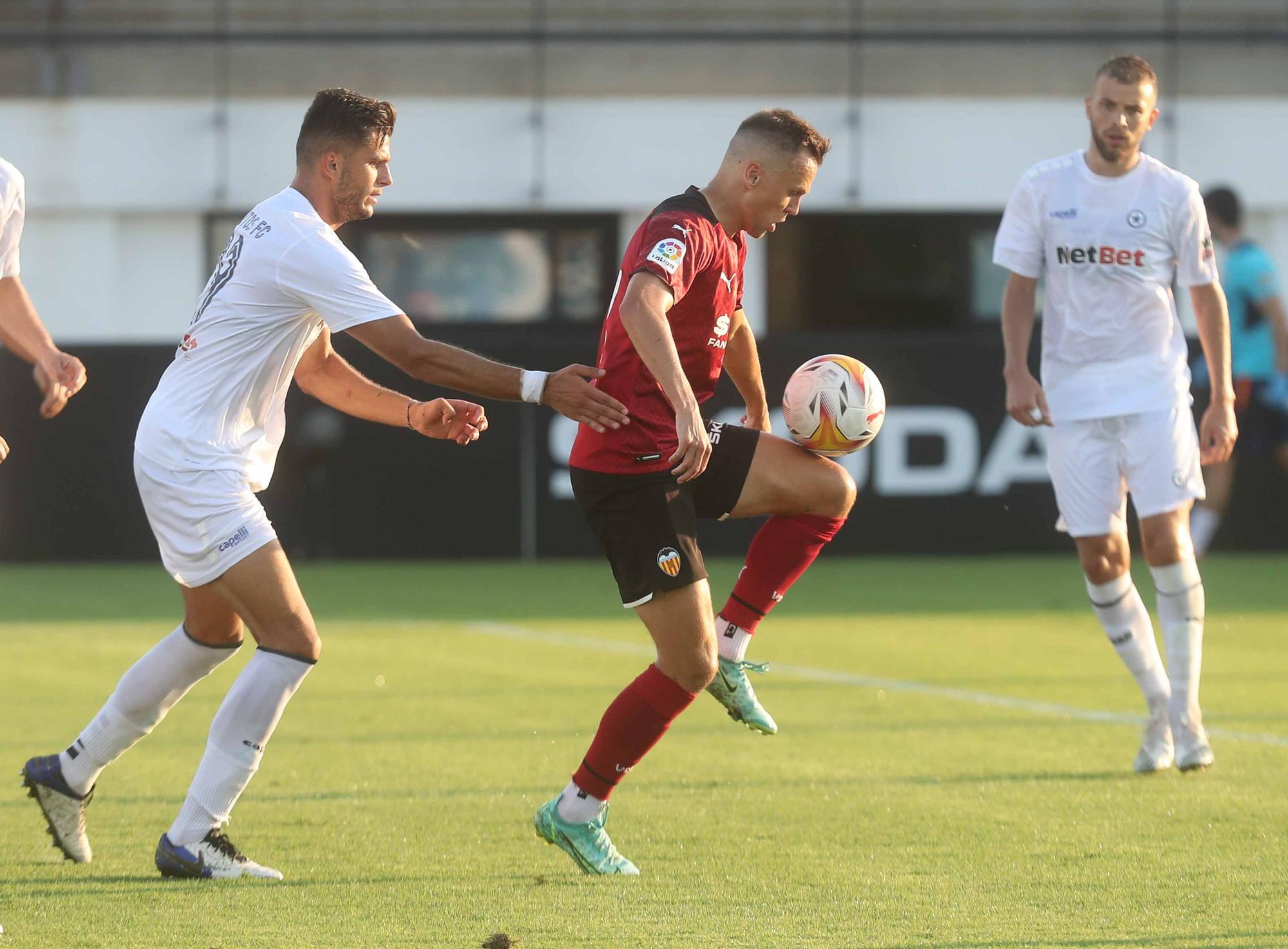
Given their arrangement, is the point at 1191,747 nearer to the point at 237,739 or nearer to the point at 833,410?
the point at 833,410

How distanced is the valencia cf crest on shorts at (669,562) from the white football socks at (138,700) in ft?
3.89

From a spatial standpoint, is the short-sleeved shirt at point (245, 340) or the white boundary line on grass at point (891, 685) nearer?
the short-sleeved shirt at point (245, 340)

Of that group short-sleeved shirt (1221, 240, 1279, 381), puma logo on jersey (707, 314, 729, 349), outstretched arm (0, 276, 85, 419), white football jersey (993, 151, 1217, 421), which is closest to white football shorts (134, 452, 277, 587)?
outstretched arm (0, 276, 85, 419)

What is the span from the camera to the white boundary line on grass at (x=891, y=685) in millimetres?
7496

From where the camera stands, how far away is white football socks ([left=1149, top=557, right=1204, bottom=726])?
644 centimetres

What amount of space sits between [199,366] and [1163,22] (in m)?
17.3

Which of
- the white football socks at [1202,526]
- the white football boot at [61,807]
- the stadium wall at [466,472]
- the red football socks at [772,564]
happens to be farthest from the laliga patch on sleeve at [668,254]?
the stadium wall at [466,472]

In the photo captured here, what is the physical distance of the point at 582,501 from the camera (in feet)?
17.2

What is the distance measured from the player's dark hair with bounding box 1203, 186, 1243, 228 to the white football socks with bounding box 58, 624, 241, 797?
9.45 meters

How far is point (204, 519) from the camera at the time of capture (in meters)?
4.83

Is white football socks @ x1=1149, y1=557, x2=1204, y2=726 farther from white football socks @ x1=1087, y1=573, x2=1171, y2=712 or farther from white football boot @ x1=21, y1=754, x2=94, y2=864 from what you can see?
white football boot @ x1=21, y1=754, x2=94, y2=864

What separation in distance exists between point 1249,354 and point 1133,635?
766 centimetres

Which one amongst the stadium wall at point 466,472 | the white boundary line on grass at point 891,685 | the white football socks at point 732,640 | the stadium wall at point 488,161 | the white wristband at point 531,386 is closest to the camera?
the white wristband at point 531,386

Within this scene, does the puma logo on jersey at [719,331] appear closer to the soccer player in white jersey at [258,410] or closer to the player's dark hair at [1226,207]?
the soccer player in white jersey at [258,410]
